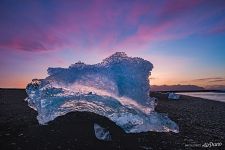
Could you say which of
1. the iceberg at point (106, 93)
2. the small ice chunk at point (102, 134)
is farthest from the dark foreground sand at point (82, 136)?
the iceberg at point (106, 93)

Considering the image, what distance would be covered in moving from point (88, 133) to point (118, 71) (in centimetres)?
235

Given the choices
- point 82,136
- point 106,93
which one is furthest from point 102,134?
point 106,93

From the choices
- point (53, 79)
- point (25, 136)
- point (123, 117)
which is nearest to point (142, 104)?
point (123, 117)

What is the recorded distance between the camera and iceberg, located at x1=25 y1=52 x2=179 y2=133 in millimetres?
5656

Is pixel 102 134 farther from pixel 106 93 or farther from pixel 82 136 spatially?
pixel 106 93

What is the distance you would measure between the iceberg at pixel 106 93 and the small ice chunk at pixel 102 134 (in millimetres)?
424

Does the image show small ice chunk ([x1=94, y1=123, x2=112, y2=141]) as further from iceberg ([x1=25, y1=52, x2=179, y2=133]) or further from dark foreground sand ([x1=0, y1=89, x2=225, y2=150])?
iceberg ([x1=25, y1=52, x2=179, y2=133])

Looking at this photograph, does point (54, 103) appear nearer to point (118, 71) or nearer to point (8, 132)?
point (8, 132)

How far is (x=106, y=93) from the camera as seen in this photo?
6.52m

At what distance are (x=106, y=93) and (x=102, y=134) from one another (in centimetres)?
161

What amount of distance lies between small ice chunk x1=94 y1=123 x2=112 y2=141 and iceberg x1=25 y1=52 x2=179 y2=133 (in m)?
0.42

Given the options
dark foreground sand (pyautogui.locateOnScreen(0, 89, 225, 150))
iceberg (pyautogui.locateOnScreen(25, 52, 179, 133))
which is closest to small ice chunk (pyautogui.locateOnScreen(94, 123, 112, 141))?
dark foreground sand (pyautogui.locateOnScreen(0, 89, 225, 150))

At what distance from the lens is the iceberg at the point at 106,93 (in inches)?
223

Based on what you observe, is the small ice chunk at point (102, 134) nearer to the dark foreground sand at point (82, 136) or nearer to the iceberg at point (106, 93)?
the dark foreground sand at point (82, 136)
